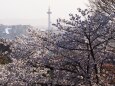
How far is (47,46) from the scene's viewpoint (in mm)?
8086

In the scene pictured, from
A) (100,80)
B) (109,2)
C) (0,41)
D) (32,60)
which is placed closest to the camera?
(100,80)

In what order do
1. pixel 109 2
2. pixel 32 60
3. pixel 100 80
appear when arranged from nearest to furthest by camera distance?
pixel 100 80 → pixel 32 60 → pixel 109 2

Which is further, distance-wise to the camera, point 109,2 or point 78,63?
point 109,2

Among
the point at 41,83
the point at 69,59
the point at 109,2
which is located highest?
the point at 109,2

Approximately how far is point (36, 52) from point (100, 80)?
1.57 metres

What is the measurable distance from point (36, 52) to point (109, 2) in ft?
25.5

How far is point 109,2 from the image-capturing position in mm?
15164

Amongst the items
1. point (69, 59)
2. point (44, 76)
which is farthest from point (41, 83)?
point (69, 59)

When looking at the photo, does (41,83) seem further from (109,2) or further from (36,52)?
(109,2)

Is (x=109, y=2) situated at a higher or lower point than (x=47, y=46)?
higher

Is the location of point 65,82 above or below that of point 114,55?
below

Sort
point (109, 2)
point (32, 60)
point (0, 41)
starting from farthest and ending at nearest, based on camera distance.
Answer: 1. point (109, 2)
2. point (0, 41)
3. point (32, 60)

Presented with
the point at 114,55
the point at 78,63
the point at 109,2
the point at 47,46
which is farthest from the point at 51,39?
the point at 109,2

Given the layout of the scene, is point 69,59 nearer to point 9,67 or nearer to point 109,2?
point 9,67
